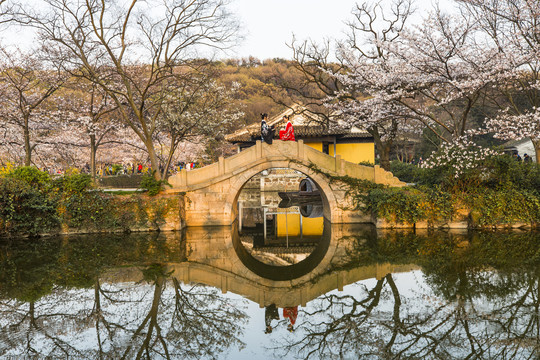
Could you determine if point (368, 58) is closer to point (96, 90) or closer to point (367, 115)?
point (367, 115)

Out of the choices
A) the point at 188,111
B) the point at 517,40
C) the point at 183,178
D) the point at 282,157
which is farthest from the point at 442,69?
the point at 188,111

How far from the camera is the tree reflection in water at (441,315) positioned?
5.70m

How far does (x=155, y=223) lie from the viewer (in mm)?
14906

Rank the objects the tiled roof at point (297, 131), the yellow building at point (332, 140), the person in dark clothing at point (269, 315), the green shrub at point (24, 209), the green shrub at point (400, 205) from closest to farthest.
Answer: the person in dark clothing at point (269, 315) → the green shrub at point (24, 209) → the green shrub at point (400, 205) → the tiled roof at point (297, 131) → the yellow building at point (332, 140)

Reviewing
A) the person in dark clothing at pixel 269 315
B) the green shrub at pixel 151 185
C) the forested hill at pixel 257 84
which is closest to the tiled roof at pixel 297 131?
the forested hill at pixel 257 84

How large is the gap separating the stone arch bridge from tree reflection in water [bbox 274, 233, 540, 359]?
5228mm

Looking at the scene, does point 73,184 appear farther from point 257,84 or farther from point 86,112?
point 257,84

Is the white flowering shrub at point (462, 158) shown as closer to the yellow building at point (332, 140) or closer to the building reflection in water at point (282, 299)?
the building reflection in water at point (282, 299)

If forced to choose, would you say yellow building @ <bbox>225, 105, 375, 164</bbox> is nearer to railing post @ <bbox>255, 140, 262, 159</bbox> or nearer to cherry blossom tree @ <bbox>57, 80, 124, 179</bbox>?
cherry blossom tree @ <bbox>57, 80, 124, 179</bbox>

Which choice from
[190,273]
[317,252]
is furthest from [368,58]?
[190,273]

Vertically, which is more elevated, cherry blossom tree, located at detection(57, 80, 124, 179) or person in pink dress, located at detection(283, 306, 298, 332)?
cherry blossom tree, located at detection(57, 80, 124, 179)

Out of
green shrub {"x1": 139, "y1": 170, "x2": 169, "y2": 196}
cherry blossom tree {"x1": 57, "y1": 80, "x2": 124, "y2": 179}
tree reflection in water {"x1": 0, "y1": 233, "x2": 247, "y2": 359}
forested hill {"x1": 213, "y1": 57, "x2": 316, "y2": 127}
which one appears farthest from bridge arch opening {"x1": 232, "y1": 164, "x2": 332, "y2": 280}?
forested hill {"x1": 213, "y1": 57, "x2": 316, "y2": 127}

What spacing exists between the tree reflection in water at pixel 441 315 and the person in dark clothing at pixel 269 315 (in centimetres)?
47

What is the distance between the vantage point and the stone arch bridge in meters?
15.3
